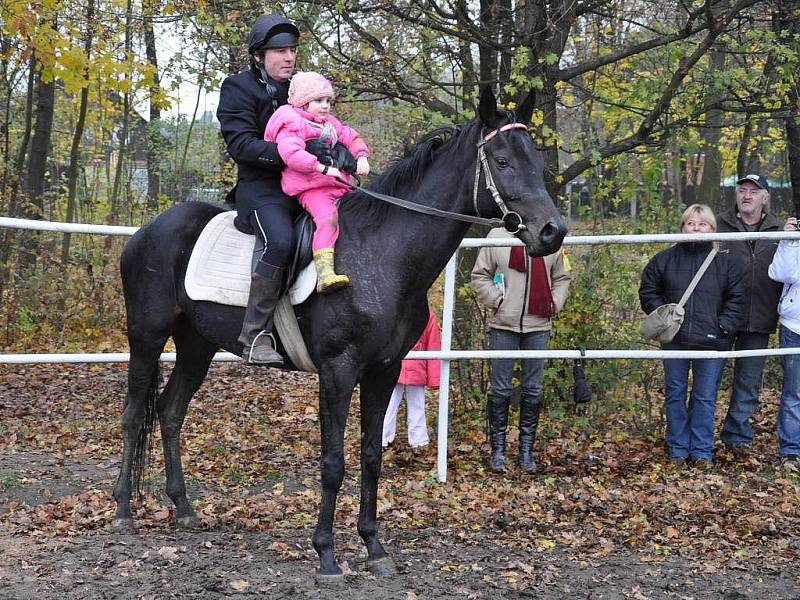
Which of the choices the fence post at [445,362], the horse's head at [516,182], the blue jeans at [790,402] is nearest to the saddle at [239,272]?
the horse's head at [516,182]

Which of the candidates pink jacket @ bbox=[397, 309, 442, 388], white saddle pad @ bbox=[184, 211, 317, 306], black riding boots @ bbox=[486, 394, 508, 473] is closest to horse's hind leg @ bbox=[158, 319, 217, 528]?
white saddle pad @ bbox=[184, 211, 317, 306]

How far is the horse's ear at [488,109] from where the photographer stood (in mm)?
4535

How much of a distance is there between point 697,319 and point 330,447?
373cm

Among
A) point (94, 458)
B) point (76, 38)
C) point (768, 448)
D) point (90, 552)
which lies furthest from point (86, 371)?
point (768, 448)

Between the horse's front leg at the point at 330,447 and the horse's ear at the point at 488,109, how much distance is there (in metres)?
1.50

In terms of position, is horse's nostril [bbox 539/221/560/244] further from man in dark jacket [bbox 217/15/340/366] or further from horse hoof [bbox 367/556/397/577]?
horse hoof [bbox 367/556/397/577]

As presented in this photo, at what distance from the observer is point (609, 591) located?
4.65m

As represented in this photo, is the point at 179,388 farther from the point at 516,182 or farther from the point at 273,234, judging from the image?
the point at 516,182

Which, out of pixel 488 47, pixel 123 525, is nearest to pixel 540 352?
pixel 123 525

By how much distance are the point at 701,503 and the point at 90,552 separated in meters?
4.13

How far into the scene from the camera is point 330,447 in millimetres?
4867

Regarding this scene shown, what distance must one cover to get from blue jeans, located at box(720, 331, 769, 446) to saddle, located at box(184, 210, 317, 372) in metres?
4.18

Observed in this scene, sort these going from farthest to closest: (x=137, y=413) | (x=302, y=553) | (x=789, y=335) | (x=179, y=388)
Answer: (x=789, y=335)
(x=179, y=388)
(x=137, y=413)
(x=302, y=553)

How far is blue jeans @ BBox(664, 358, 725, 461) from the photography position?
7285 millimetres
